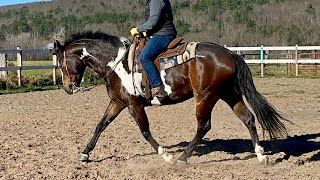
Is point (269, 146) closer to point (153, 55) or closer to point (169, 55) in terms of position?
point (169, 55)

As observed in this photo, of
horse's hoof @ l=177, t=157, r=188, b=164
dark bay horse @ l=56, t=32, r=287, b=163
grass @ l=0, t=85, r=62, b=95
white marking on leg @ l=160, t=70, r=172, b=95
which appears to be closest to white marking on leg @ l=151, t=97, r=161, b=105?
dark bay horse @ l=56, t=32, r=287, b=163

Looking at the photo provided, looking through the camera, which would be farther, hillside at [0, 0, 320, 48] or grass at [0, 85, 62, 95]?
hillside at [0, 0, 320, 48]

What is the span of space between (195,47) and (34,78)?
15581mm

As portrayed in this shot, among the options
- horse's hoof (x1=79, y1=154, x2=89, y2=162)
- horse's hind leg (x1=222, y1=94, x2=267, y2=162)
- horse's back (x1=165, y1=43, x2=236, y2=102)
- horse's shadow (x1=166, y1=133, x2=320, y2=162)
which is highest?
horse's back (x1=165, y1=43, x2=236, y2=102)

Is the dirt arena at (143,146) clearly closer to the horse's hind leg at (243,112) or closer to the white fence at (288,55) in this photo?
the horse's hind leg at (243,112)

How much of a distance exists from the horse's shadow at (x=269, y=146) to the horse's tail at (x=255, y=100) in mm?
388

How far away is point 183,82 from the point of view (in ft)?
23.8

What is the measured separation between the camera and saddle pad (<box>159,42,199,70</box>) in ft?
23.6

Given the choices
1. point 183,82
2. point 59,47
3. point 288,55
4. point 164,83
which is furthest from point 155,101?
point 288,55

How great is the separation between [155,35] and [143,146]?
2.03 meters

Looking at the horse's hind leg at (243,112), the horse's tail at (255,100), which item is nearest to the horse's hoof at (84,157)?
the horse's hind leg at (243,112)

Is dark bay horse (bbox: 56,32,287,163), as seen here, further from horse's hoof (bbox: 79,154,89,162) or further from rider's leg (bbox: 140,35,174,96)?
rider's leg (bbox: 140,35,174,96)

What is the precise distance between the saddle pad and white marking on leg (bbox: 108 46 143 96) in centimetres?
36

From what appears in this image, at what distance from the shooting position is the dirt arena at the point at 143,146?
6719mm
